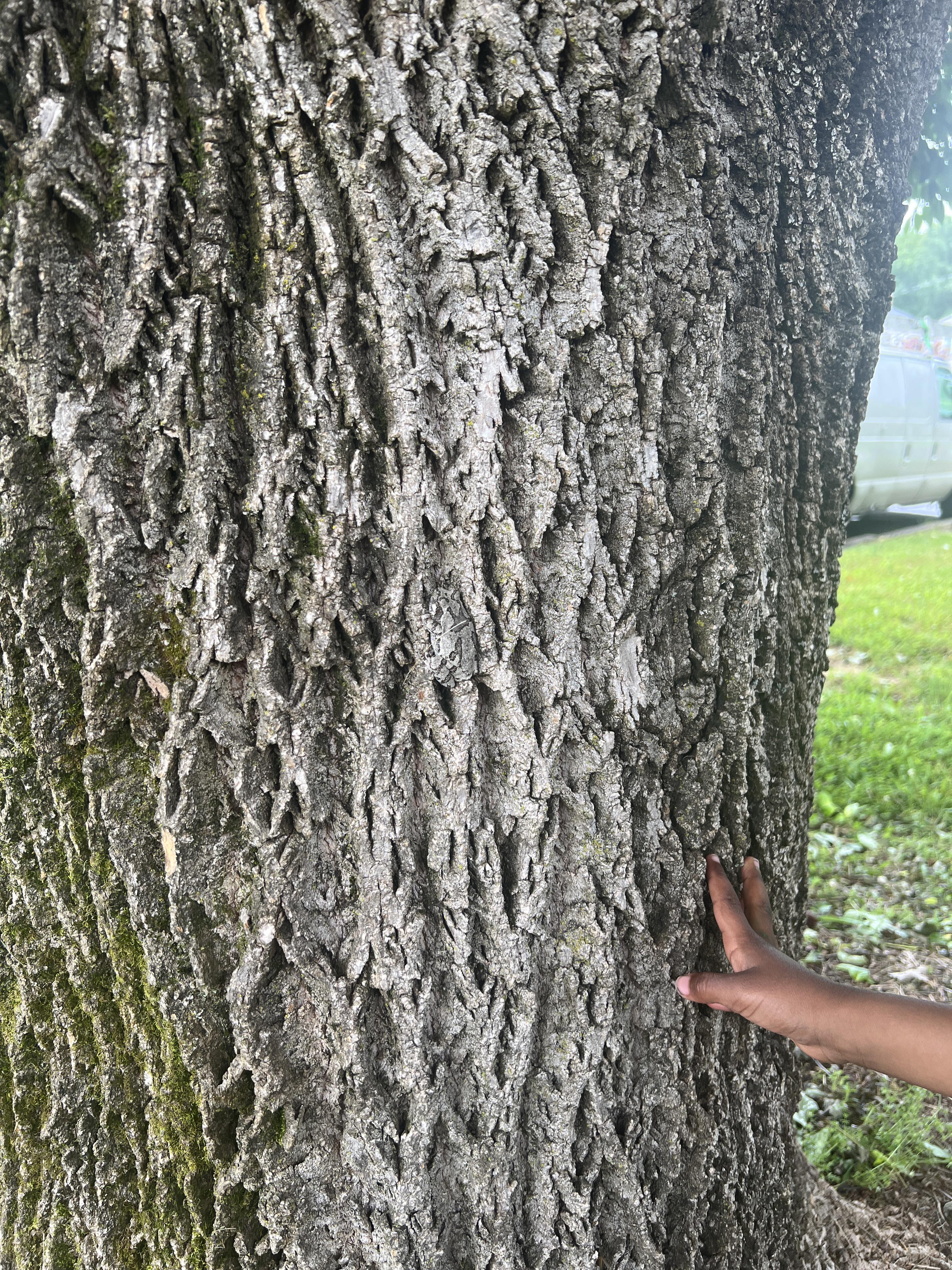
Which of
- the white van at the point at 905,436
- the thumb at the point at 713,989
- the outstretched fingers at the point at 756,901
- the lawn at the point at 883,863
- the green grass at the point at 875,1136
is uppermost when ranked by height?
the white van at the point at 905,436

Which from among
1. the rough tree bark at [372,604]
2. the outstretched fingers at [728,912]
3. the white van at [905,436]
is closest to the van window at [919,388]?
the white van at [905,436]

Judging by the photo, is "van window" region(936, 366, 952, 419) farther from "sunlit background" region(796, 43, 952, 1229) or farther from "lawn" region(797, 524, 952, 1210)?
"lawn" region(797, 524, 952, 1210)

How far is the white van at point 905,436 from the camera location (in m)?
9.55

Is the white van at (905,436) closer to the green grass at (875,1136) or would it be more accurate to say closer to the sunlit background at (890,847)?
the sunlit background at (890,847)

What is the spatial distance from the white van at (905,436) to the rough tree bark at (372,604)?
8.41m

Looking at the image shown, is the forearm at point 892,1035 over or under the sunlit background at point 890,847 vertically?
over

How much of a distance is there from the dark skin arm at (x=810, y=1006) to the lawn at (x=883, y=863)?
1.38m

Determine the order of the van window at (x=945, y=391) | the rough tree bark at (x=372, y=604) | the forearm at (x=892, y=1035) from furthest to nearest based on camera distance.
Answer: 1. the van window at (x=945, y=391)
2. the forearm at (x=892, y=1035)
3. the rough tree bark at (x=372, y=604)

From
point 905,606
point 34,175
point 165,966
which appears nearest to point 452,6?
point 34,175

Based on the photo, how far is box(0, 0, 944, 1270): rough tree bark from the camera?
1359mm

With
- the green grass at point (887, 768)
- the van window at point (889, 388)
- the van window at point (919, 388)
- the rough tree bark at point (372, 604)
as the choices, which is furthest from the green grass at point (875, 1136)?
the van window at point (919, 388)

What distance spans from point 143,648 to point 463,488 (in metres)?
0.61

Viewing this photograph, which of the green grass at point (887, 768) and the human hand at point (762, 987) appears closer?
the human hand at point (762, 987)

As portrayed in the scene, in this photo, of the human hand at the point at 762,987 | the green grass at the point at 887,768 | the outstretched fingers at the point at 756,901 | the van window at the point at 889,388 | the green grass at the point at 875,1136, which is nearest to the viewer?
the human hand at the point at 762,987
